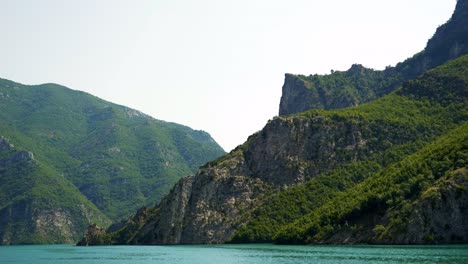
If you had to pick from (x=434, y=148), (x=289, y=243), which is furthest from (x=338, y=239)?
(x=434, y=148)

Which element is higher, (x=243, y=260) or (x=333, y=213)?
(x=333, y=213)

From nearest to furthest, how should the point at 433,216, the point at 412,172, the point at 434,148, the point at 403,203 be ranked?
the point at 433,216
the point at 403,203
the point at 412,172
the point at 434,148

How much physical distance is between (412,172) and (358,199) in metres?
19.3

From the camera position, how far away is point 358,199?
598ft

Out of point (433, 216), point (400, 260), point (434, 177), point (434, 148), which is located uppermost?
point (434, 148)

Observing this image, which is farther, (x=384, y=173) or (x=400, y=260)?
(x=384, y=173)

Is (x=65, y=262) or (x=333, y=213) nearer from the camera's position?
(x=65, y=262)

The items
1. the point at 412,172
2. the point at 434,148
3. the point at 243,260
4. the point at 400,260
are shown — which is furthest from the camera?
the point at 434,148

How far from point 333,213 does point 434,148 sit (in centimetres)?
3878

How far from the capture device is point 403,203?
525 feet

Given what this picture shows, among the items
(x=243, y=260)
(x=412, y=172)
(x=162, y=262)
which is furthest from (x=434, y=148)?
(x=162, y=262)

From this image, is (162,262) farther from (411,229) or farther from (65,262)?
(411,229)

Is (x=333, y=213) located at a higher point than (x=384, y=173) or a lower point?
lower

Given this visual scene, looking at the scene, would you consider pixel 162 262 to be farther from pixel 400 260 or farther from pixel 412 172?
pixel 412 172
